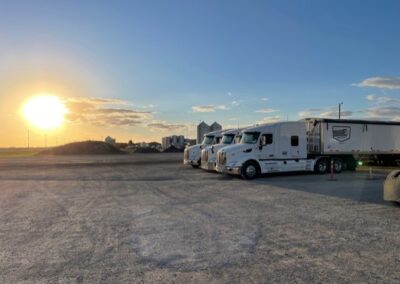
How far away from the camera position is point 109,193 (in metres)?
16.6

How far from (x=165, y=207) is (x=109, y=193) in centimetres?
461

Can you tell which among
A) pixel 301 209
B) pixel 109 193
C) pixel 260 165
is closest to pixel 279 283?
pixel 301 209

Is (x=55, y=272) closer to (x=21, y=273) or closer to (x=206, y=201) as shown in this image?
(x=21, y=273)

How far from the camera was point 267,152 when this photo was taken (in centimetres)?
2370

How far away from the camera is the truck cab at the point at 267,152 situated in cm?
2291

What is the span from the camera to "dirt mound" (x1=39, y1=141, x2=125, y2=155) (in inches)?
3178

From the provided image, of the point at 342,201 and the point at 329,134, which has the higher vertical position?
the point at 329,134

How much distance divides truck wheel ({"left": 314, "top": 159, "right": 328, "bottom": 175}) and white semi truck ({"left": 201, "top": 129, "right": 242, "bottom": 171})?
490cm

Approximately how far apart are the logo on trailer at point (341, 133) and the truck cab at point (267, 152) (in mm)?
2339

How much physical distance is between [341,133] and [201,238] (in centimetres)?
2003

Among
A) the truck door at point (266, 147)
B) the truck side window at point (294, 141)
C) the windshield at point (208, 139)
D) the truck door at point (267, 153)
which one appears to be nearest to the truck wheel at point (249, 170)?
the truck door at point (267, 153)

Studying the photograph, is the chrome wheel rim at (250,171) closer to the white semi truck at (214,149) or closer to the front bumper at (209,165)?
the white semi truck at (214,149)

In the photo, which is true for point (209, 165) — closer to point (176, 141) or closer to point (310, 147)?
point (310, 147)

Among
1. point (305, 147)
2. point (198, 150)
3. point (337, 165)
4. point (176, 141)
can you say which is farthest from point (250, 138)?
point (176, 141)
